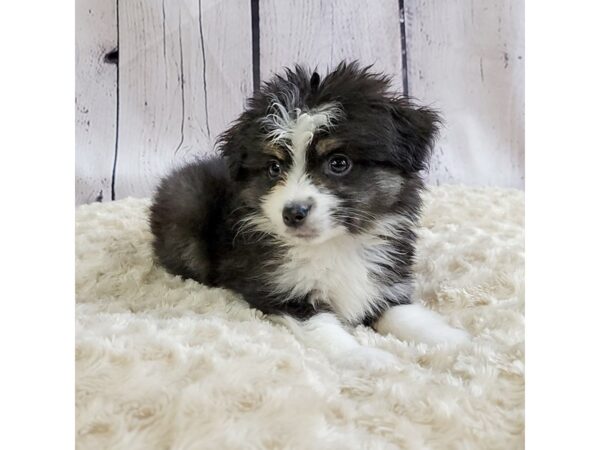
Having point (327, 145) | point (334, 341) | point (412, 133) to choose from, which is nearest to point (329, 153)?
point (327, 145)

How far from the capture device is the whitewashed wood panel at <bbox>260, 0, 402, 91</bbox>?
2.22 m

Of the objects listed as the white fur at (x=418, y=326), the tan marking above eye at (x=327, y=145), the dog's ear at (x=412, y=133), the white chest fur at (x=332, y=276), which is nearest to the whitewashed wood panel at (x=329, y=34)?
the dog's ear at (x=412, y=133)

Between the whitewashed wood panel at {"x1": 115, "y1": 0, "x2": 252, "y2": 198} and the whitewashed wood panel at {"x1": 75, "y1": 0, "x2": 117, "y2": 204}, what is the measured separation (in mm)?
56

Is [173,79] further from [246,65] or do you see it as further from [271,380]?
[271,380]

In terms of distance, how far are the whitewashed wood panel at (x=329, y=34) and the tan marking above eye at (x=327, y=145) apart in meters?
0.52

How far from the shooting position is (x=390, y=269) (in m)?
2.28

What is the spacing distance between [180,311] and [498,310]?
1.04m

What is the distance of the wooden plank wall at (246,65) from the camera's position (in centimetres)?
206

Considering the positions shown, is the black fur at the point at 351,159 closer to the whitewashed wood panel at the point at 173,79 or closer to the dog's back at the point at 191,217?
the dog's back at the point at 191,217

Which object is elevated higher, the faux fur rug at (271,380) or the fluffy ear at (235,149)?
the fluffy ear at (235,149)

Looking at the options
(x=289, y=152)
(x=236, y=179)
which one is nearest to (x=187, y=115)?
(x=236, y=179)

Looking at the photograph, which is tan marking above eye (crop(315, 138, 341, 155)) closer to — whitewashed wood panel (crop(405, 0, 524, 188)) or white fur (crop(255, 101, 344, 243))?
white fur (crop(255, 101, 344, 243))

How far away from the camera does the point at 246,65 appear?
247 centimetres
